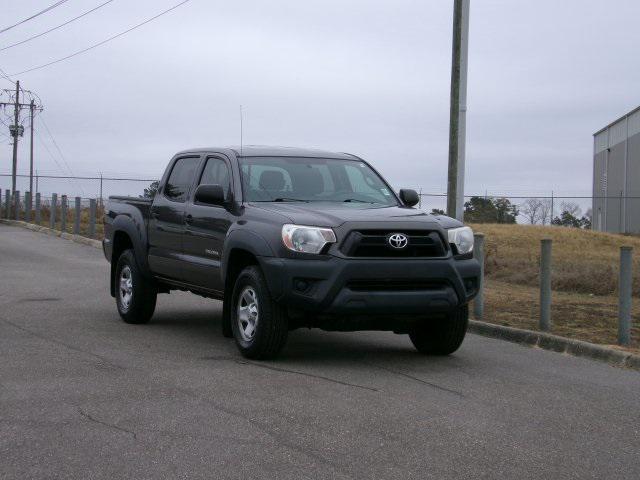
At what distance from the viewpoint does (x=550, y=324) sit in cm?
1116

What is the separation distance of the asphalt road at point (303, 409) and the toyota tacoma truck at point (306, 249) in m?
0.43

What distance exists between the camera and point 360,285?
8141 mm

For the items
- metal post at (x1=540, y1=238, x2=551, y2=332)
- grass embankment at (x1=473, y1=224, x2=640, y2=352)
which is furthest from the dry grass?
metal post at (x1=540, y1=238, x2=551, y2=332)

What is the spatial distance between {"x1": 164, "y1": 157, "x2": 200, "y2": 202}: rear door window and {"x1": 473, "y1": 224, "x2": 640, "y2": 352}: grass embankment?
4002 millimetres

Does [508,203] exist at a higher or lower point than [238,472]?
higher

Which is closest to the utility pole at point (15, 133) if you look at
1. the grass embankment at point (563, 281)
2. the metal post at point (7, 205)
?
the metal post at point (7, 205)

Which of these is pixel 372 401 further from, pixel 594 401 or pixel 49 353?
pixel 49 353

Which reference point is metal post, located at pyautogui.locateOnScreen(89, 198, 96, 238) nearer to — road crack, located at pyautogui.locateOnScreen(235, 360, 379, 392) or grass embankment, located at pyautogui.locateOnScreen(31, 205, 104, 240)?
grass embankment, located at pyautogui.locateOnScreen(31, 205, 104, 240)

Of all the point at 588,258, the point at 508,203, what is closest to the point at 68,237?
the point at 588,258

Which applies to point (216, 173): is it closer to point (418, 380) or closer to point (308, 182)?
point (308, 182)

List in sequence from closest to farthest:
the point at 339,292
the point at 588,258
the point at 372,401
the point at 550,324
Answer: the point at 372,401, the point at 339,292, the point at 550,324, the point at 588,258

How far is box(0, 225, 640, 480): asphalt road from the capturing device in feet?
17.7

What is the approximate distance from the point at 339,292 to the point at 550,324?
3996mm

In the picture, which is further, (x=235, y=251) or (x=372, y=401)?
(x=235, y=251)
